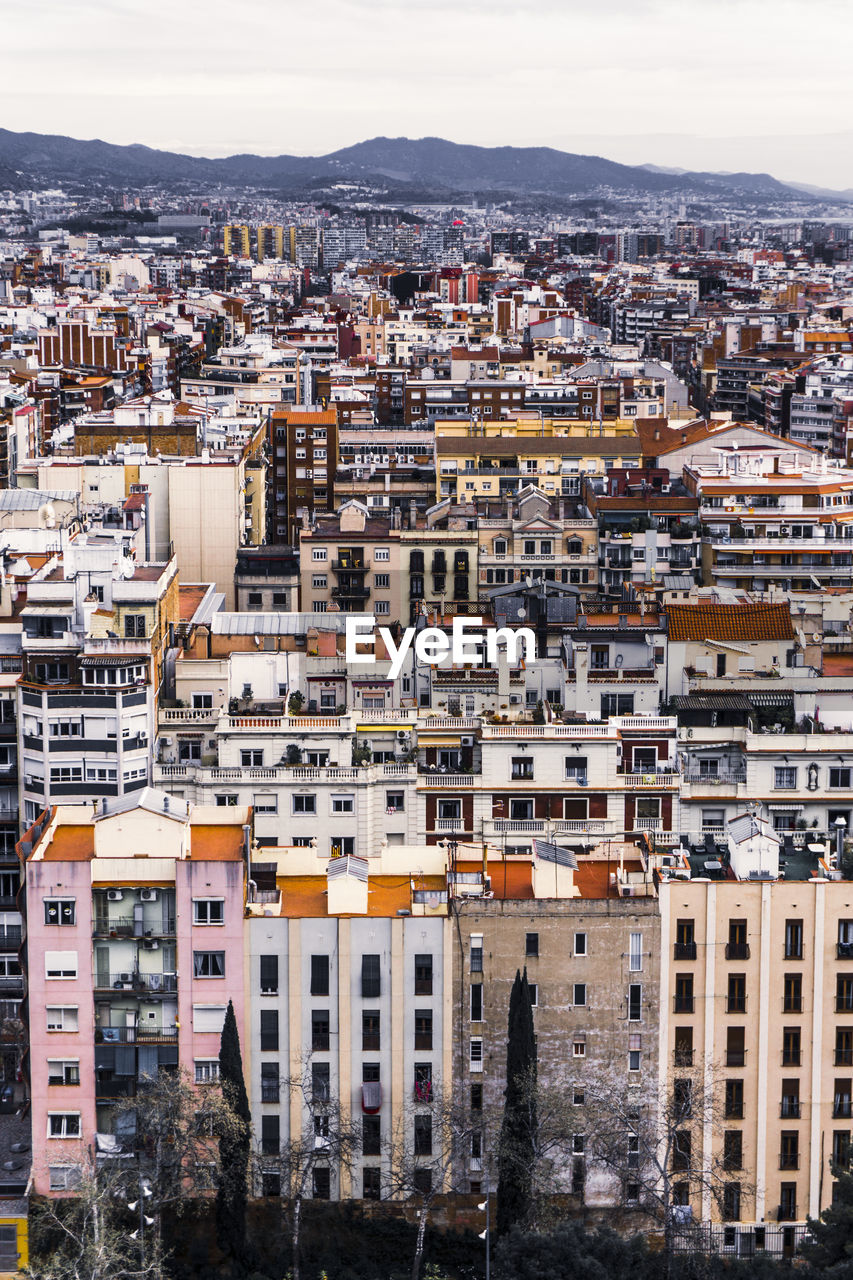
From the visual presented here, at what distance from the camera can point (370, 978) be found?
132 ft

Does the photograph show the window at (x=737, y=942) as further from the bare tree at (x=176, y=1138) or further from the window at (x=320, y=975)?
the bare tree at (x=176, y=1138)

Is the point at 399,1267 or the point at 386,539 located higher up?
the point at 386,539

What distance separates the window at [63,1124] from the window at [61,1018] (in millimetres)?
1713

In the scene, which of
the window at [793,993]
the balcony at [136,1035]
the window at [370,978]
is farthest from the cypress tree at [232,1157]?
the window at [793,993]

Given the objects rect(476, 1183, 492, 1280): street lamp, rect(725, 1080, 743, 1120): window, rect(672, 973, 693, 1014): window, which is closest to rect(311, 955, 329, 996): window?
rect(476, 1183, 492, 1280): street lamp

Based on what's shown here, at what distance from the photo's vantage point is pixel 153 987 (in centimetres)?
4022

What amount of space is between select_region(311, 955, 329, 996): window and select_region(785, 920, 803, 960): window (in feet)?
29.8

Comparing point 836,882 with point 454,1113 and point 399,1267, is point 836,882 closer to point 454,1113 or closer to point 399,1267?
point 454,1113

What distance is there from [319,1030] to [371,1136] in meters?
2.38

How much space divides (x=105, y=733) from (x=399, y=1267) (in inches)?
593

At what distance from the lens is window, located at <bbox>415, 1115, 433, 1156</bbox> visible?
133ft

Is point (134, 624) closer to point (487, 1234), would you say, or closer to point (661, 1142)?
point (661, 1142)

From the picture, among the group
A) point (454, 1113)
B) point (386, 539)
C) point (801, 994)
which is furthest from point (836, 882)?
point (386, 539)

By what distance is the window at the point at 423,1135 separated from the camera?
4056 centimetres
